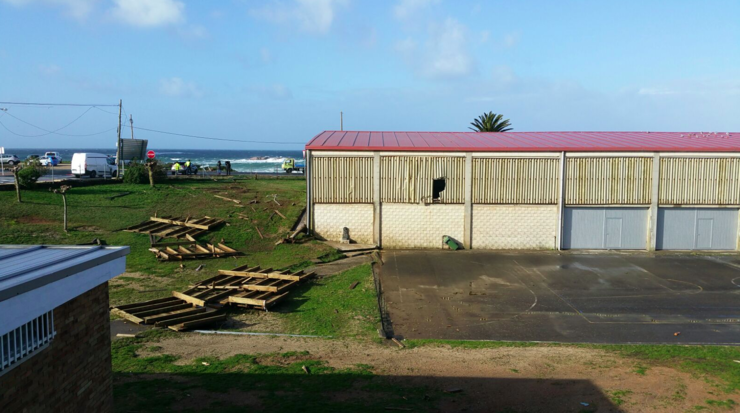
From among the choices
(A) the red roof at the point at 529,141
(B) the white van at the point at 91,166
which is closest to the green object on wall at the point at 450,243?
(A) the red roof at the point at 529,141

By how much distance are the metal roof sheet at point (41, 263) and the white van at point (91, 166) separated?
1528 inches

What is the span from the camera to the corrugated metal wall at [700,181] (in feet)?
89.8

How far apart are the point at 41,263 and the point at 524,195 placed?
2347 cm

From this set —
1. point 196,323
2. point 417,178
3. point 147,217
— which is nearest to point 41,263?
point 196,323

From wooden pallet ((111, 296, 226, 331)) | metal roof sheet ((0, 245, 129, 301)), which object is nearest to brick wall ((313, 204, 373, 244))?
wooden pallet ((111, 296, 226, 331))

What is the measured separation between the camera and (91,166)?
4428cm

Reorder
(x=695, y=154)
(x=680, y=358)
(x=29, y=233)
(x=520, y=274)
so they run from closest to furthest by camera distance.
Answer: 1. (x=680, y=358)
2. (x=520, y=274)
3. (x=29, y=233)
4. (x=695, y=154)

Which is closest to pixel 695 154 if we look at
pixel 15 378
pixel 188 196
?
pixel 188 196

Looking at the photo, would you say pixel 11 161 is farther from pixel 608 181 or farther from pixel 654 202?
pixel 654 202

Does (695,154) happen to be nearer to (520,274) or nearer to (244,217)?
(520,274)

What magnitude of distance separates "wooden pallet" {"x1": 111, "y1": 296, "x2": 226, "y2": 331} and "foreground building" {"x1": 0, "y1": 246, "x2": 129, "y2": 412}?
603cm

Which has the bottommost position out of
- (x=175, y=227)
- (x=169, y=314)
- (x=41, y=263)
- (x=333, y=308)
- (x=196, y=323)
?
(x=333, y=308)

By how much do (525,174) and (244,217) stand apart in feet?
47.5

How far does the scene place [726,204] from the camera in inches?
1081
